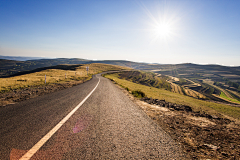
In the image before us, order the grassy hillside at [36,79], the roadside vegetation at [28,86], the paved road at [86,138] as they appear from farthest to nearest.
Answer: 1. the grassy hillside at [36,79]
2. the roadside vegetation at [28,86]
3. the paved road at [86,138]

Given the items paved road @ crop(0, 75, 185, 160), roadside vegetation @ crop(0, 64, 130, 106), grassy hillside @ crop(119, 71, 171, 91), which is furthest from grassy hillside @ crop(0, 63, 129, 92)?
grassy hillside @ crop(119, 71, 171, 91)

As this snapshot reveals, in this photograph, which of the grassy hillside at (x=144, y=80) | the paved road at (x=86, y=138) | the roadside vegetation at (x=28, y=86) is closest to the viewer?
the paved road at (x=86, y=138)

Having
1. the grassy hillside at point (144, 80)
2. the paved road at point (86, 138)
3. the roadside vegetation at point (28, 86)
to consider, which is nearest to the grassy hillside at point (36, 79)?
the roadside vegetation at point (28, 86)

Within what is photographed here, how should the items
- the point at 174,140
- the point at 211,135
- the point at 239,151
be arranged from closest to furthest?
the point at 239,151 < the point at 174,140 < the point at 211,135

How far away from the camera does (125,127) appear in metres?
3.89

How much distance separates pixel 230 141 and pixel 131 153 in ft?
10.2

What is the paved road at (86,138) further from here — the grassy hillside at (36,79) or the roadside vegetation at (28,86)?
the grassy hillside at (36,79)

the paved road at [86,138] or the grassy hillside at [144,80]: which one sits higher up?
Result: the paved road at [86,138]

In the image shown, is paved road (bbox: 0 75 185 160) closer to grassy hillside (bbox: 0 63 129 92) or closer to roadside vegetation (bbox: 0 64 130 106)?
roadside vegetation (bbox: 0 64 130 106)

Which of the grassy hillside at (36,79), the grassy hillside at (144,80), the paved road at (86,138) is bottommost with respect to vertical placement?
the grassy hillside at (144,80)

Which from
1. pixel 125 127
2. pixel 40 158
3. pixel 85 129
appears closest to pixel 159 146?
pixel 125 127

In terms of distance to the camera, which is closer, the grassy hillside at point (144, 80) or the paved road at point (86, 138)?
the paved road at point (86, 138)

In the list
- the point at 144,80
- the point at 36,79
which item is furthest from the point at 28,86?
the point at 144,80

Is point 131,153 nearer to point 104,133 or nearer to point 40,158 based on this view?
point 104,133
